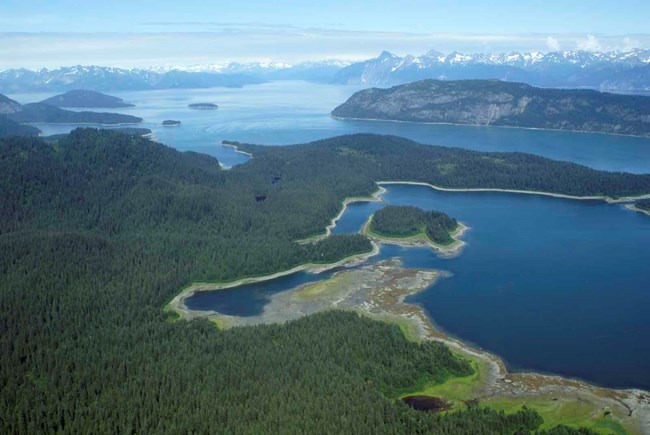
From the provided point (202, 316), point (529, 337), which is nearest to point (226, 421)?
point (202, 316)

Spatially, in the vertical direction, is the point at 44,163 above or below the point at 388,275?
above

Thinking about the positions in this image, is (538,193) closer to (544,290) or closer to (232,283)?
(544,290)

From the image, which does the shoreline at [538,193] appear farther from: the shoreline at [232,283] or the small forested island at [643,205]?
the shoreline at [232,283]

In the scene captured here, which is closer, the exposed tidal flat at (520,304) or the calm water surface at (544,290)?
the exposed tidal flat at (520,304)

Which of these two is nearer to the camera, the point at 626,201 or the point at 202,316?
the point at 202,316

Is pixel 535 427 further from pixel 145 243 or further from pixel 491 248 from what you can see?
pixel 145 243

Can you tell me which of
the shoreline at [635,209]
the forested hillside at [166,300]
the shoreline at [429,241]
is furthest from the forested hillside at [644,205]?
the shoreline at [429,241]
